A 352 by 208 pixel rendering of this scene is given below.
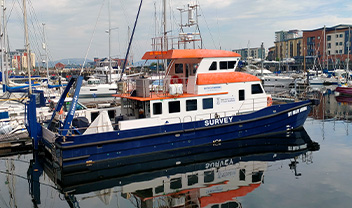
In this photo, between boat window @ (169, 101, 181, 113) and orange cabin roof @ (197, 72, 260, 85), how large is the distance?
4.88ft

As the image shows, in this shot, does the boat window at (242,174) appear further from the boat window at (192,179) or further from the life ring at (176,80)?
the life ring at (176,80)

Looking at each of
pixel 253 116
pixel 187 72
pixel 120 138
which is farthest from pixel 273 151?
pixel 120 138

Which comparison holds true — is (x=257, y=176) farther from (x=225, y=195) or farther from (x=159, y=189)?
(x=159, y=189)

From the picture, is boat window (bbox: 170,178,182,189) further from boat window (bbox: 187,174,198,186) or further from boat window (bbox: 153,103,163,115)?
boat window (bbox: 153,103,163,115)

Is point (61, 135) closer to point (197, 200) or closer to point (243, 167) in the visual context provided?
point (197, 200)

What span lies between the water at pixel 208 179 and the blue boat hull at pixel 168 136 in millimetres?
473

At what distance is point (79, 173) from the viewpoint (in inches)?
501

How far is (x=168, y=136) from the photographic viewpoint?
14281mm

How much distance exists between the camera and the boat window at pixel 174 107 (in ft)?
49.2

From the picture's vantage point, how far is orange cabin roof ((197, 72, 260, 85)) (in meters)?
15.6

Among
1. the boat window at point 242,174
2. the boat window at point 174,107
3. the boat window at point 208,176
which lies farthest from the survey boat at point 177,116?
the boat window at point 242,174

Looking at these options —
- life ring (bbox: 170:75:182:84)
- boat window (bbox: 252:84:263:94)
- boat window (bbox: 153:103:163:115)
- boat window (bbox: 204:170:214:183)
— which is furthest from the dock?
boat window (bbox: 252:84:263:94)

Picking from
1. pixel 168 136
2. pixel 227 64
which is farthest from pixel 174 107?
pixel 227 64

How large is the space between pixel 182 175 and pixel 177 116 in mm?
3377
